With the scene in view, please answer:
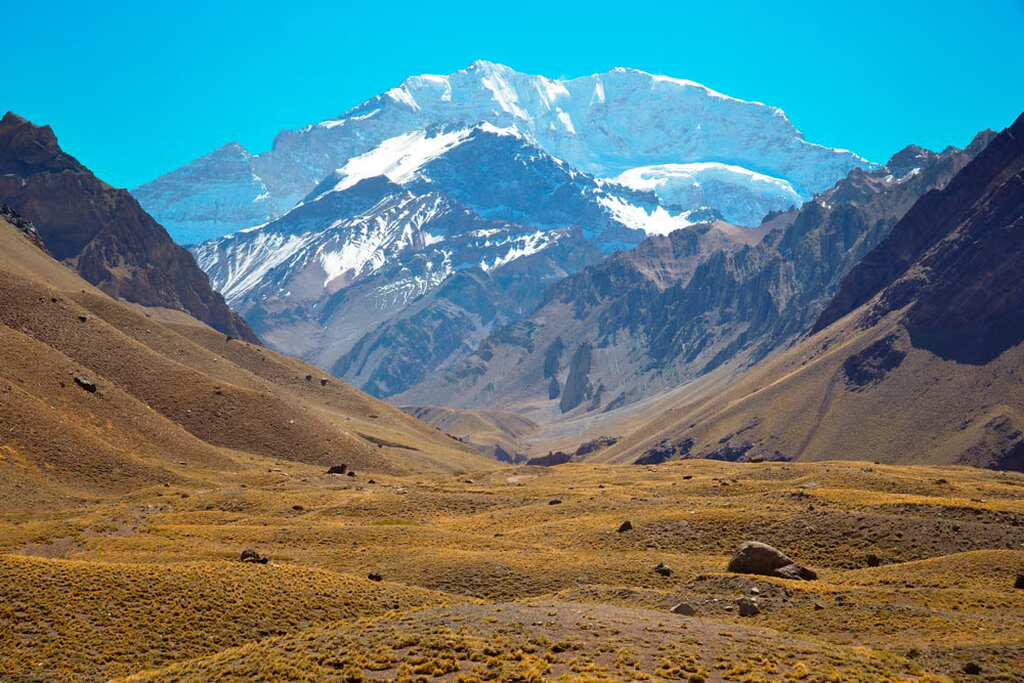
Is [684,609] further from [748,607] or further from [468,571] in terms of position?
[468,571]

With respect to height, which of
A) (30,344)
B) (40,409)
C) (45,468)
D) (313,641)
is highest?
(30,344)

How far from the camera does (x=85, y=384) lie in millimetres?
150500

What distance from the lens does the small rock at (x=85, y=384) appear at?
150 meters

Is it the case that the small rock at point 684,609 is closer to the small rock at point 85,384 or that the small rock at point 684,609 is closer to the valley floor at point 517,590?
the valley floor at point 517,590

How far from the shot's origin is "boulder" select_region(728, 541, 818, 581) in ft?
233

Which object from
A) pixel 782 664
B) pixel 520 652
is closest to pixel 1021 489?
pixel 782 664

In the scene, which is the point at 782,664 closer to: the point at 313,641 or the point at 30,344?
the point at 313,641

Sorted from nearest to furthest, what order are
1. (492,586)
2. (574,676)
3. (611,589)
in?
(574,676), (611,589), (492,586)

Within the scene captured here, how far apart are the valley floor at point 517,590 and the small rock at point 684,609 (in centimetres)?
77

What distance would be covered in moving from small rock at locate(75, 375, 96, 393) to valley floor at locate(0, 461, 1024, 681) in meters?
44.4

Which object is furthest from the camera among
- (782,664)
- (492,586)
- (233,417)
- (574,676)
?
(233,417)

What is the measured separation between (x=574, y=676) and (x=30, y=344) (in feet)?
439

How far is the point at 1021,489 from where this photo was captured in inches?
4614

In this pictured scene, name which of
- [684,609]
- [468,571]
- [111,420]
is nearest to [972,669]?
[684,609]
